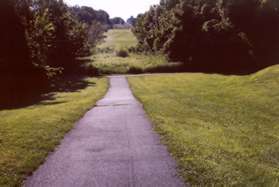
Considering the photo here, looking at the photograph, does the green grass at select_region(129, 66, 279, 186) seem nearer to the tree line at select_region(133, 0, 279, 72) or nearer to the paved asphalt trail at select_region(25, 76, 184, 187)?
the paved asphalt trail at select_region(25, 76, 184, 187)

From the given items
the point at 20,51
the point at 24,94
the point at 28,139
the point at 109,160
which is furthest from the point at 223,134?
the point at 20,51

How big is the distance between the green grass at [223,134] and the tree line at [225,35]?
24.1 metres

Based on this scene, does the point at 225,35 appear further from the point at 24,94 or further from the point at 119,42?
the point at 119,42

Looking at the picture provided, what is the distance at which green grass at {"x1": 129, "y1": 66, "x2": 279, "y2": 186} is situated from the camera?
8992mm

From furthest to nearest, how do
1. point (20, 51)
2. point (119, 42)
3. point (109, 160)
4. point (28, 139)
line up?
point (119, 42)
point (20, 51)
point (28, 139)
point (109, 160)

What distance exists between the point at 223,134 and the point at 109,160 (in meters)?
4.90

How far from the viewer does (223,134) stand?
44.8ft

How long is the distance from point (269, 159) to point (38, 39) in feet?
91.2

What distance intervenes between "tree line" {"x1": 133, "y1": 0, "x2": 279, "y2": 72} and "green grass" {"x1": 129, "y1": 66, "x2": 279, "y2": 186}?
951 inches

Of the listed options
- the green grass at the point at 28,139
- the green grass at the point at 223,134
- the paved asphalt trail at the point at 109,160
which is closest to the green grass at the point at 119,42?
the green grass at the point at 223,134

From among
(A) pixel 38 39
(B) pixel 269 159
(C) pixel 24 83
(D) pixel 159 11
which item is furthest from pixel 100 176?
(D) pixel 159 11

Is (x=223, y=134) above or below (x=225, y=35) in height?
below

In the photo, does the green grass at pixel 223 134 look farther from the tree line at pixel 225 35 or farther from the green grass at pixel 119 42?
the green grass at pixel 119 42

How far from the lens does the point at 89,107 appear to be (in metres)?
20.0
